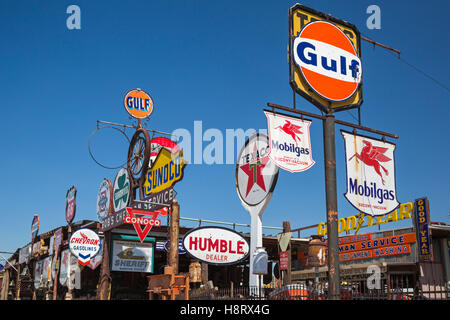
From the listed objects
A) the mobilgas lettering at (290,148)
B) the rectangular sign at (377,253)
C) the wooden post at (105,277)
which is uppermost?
the mobilgas lettering at (290,148)

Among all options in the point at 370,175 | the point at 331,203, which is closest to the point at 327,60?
the point at 370,175

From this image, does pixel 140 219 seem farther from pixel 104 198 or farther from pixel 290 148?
pixel 290 148

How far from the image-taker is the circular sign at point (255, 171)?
17609 mm

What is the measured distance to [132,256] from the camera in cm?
2727

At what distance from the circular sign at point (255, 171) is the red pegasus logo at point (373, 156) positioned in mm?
4701

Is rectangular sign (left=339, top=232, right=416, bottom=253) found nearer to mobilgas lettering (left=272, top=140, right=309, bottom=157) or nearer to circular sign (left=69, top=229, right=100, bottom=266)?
circular sign (left=69, top=229, right=100, bottom=266)

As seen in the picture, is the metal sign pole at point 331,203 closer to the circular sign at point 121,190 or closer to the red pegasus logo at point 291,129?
the red pegasus logo at point 291,129

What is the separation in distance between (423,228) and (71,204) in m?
19.8

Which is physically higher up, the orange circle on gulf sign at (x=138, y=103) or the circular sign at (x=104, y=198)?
the orange circle on gulf sign at (x=138, y=103)

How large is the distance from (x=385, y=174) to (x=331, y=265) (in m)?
2.96

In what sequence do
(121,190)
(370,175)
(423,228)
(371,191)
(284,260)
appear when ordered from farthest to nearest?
(423,228)
(121,190)
(284,260)
(370,175)
(371,191)

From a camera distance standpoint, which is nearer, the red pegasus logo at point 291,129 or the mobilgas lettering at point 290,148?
the mobilgas lettering at point 290,148

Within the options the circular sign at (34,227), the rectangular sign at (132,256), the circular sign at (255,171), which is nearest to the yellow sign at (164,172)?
the circular sign at (255,171)

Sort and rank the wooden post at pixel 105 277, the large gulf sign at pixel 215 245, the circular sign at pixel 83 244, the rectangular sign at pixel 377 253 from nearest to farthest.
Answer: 1. the wooden post at pixel 105 277
2. the large gulf sign at pixel 215 245
3. the circular sign at pixel 83 244
4. the rectangular sign at pixel 377 253
